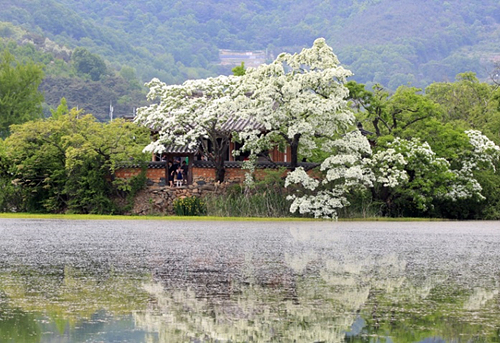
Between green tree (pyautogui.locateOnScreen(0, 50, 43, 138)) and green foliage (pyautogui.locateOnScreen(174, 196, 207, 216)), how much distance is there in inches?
1313

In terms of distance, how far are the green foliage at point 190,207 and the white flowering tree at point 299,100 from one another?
3044mm

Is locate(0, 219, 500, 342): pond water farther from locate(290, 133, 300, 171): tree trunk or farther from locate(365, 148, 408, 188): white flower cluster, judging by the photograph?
locate(290, 133, 300, 171): tree trunk

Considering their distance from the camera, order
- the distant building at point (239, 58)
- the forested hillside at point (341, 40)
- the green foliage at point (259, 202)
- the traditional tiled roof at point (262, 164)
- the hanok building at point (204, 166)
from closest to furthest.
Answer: the green foliage at point (259, 202), the traditional tiled roof at point (262, 164), the hanok building at point (204, 166), the forested hillside at point (341, 40), the distant building at point (239, 58)

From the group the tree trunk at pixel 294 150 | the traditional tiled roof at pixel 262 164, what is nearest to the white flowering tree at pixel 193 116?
the traditional tiled roof at pixel 262 164

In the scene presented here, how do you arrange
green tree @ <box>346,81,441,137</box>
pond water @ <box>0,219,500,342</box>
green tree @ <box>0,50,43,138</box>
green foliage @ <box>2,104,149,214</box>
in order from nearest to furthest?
pond water @ <box>0,219,500,342</box>
green foliage @ <box>2,104,149,214</box>
green tree @ <box>346,81,441,137</box>
green tree @ <box>0,50,43,138</box>

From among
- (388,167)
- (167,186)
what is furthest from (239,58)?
(388,167)

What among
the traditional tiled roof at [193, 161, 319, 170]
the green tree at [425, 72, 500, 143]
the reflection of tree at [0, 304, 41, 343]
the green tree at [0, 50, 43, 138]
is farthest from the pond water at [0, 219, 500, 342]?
the green tree at [0, 50, 43, 138]

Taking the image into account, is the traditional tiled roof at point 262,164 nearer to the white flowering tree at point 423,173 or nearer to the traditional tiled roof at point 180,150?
the traditional tiled roof at point 180,150

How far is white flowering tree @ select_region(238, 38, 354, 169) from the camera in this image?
33.1 m

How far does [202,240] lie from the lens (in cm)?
1991

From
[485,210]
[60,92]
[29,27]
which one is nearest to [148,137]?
[485,210]

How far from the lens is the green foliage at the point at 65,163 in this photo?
115ft

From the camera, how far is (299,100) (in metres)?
33.1

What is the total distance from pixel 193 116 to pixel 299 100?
501cm
